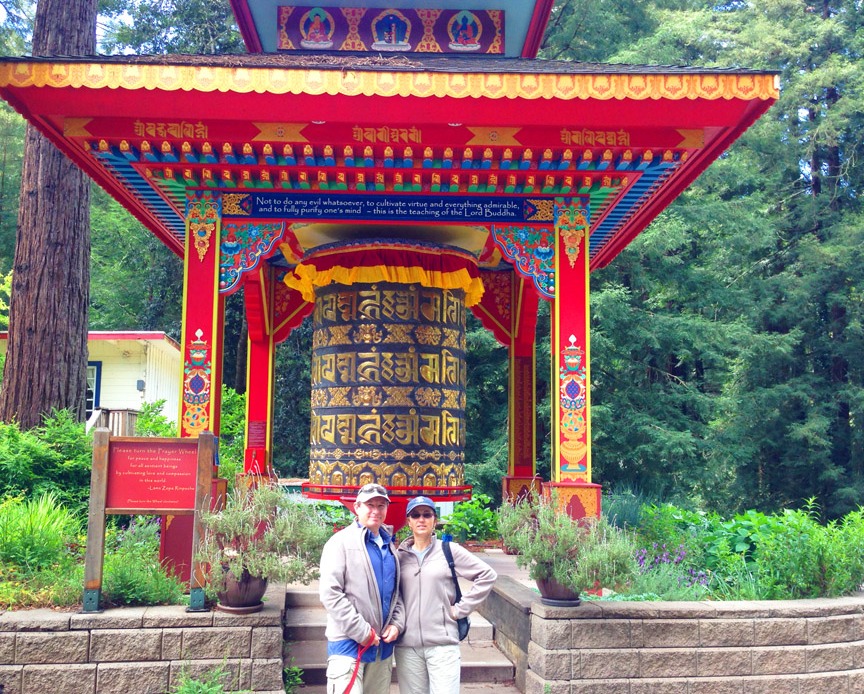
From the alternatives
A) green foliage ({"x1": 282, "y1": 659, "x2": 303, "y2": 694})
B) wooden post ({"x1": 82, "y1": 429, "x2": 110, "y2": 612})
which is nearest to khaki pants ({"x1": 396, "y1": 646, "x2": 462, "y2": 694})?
green foliage ({"x1": 282, "y1": 659, "x2": 303, "y2": 694})

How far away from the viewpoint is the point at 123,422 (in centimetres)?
1698

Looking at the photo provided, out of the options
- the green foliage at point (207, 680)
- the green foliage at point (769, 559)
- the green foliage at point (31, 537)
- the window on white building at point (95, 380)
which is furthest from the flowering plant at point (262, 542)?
the window on white building at point (95, 380)

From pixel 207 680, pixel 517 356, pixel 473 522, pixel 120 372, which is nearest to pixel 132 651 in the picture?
pixel 207 680

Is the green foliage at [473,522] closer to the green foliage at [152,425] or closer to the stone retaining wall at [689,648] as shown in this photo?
the green foliage at [152,425]

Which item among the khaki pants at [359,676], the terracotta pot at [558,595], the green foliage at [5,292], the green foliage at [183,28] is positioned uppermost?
the green foliage at [183,28]

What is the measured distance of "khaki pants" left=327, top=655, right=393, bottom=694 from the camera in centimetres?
462

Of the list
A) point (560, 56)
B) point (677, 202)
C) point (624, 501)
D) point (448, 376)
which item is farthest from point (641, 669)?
point (560, 56)

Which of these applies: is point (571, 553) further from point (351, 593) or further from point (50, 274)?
point (50, 274)

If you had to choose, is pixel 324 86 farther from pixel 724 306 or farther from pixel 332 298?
pixel 724 306

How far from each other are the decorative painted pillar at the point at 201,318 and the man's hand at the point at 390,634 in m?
3.48

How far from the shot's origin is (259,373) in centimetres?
1154

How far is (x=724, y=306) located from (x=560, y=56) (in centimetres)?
829

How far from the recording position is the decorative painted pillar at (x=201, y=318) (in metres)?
7.62

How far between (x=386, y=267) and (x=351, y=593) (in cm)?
479
